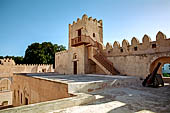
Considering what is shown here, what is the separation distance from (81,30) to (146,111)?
13787 mm

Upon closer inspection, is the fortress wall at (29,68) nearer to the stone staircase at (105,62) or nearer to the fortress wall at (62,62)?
the fortress wall at (62,62)

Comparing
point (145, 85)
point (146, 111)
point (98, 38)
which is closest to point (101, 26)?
point (98, 38)

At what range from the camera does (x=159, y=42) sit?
9.75m

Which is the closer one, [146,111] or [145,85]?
[146,111]

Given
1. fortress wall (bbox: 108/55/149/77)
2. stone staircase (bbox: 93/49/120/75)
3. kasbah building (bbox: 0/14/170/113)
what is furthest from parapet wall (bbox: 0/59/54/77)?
fortress wall (bbox: 108/55/149/77)

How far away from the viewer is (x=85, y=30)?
49.9 feet

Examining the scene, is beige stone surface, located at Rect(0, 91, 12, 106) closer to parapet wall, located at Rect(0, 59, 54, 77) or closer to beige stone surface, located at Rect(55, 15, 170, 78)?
parapet wall, located at Rect(0, 59, 54, 77)

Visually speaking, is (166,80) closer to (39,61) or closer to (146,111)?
(146,111)

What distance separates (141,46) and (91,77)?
609 cm

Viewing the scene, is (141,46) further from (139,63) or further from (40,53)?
(40,53)

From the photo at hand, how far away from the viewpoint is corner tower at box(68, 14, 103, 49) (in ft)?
47.9

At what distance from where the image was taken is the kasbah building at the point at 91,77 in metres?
3.27

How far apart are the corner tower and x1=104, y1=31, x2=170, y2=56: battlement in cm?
312

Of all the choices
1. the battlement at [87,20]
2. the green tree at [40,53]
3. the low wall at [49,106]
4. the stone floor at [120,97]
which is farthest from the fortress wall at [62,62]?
the green tree at [40,53]
